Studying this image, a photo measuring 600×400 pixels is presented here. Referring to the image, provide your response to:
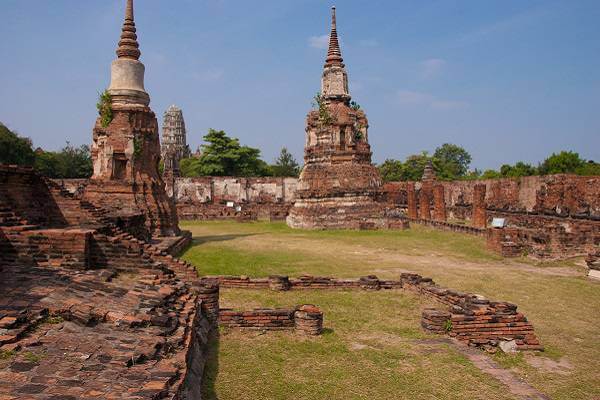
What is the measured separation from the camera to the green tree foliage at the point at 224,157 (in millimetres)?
49344

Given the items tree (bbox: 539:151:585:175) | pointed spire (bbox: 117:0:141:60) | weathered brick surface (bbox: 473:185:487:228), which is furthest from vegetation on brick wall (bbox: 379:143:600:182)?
pointed spire (bbox: 117:0:141:60)

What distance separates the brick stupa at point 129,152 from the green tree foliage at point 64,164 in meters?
35.0

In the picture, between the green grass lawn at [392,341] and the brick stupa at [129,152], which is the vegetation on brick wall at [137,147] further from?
the green grass lawn at [392,341]

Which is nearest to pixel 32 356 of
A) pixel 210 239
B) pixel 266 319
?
pixel 266 319

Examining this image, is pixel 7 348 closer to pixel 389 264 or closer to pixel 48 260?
pixel 48 260

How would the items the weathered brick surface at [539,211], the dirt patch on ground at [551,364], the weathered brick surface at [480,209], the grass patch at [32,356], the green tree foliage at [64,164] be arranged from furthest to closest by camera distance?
the green tree foliage at [64,164]
the weathered brick surface at [480,209]
the weathered brick surface at [539,211]
the dirt patch on ground at [551,364]
the grass patch at [32,356]

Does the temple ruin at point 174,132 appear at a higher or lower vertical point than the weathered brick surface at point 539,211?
higher

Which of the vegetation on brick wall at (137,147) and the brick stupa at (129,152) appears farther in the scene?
the vegetation on brick wall at (137,147)

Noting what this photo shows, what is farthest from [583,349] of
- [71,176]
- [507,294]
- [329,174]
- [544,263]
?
[71,176]

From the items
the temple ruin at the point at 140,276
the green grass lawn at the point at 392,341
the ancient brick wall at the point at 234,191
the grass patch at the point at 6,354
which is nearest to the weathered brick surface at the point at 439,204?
the temple ruin at the point at 140,276

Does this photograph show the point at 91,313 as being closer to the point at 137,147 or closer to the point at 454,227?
the point at 137,147

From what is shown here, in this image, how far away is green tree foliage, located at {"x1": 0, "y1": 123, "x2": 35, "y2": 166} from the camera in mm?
40188

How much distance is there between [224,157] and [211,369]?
45.0 meters

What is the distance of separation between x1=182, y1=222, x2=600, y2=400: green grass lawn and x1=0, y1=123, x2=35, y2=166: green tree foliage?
35093 millimetres
